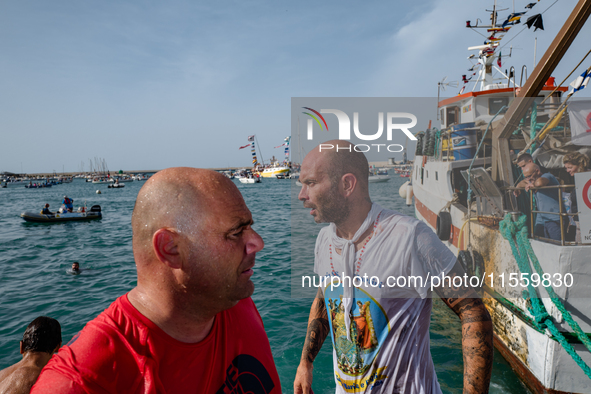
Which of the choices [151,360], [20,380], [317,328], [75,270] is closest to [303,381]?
[317,328]

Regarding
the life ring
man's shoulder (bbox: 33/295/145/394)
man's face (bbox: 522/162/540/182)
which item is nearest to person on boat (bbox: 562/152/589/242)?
man's face (bbox: 522/162/540/182)

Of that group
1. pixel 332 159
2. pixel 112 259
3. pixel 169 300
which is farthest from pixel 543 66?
pixel 112 259

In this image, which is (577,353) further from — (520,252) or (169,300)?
(169,300)

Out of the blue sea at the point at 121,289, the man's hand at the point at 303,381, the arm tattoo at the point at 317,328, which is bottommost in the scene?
the blue sea at the point at 121,289

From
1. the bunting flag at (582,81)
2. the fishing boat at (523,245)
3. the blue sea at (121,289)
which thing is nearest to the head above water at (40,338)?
Result: the blue sea at (121,289)

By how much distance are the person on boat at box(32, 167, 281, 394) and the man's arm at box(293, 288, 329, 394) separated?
3.61ft

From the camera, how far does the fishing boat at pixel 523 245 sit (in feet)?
12.1

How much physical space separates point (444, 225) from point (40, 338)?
668 centimetres

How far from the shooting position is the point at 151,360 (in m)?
1.03

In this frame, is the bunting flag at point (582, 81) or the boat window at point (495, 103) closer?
the bunting flag at point (582, 81)

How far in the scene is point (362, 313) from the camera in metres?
2.06

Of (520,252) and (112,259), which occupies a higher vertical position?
(520,252)

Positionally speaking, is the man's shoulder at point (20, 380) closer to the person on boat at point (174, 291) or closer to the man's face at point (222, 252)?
the person on boat at point (174, 291)

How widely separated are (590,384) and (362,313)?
13.0 ft
